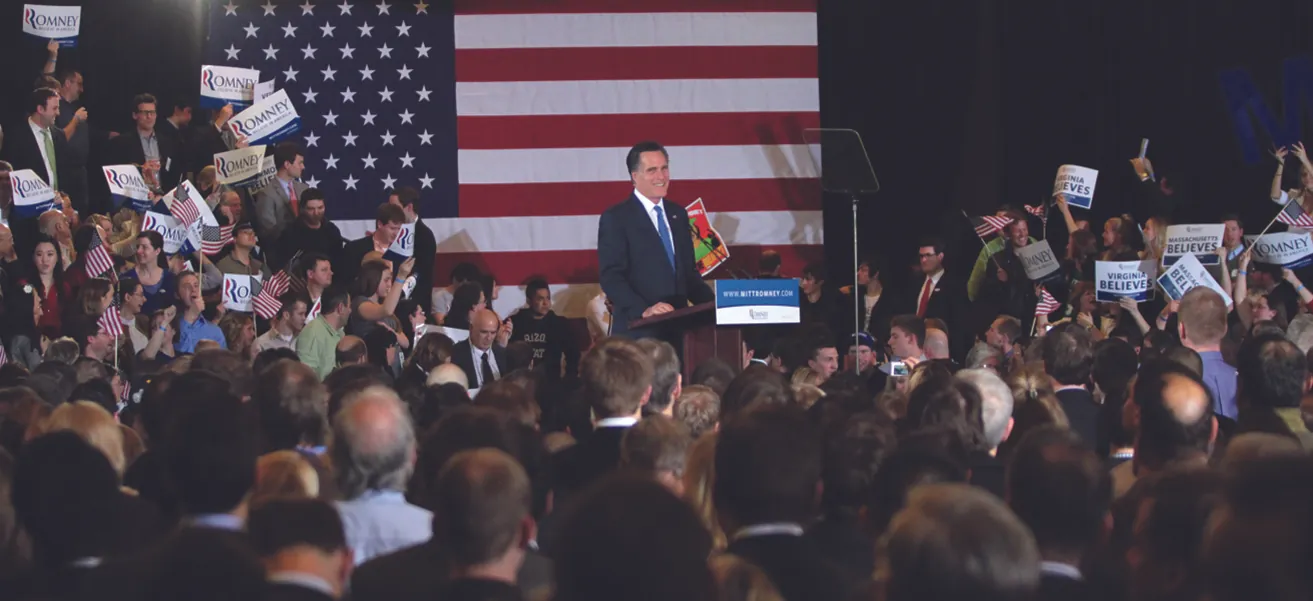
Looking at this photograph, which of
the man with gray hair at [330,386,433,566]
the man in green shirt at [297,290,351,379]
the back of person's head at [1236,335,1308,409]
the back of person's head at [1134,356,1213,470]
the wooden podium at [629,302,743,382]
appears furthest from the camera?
the man in green shirt at [297,290,351,379]

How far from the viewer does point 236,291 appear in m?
10.0

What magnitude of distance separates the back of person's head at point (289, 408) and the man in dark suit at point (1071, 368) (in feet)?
8.89

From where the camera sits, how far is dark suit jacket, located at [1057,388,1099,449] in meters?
5.66

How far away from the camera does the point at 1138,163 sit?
12.0 m

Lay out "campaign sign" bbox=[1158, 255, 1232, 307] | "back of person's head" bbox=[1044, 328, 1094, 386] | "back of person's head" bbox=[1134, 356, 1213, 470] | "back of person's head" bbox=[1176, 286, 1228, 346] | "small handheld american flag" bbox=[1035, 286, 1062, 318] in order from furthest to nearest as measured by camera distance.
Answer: "small handheld american flag" bbox=[1035, 286, 1062, 318], "campaign sign" bbox=[1158, 255, 1232, 307], "back of person's head" bbox=[1176, 286, 1228, 346], "back of person's head" bbox=[1044, 328, 1094, 386], "back of person's head" bbox=[1134, 356, 1213, 470]

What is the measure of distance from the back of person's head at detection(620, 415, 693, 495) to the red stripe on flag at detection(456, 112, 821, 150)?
337 inches

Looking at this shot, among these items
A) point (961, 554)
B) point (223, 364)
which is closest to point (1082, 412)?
point (223, 364)

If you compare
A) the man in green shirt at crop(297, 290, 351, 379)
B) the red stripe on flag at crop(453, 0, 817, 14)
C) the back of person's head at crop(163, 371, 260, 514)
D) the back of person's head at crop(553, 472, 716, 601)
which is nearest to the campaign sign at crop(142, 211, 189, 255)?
the man in green shirt at crop(297, 290, 351, 379)

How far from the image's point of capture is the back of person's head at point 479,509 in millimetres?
2814

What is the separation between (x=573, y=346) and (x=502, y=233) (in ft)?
5.73

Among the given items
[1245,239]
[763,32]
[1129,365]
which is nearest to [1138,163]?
[1245,239]

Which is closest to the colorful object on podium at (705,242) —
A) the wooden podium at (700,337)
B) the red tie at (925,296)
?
the red tie at (925,296)

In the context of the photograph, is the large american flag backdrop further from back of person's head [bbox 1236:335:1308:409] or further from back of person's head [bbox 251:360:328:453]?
back of person's head [bbox 251:360:328:453]

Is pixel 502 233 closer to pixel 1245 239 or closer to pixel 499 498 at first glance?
pixel 1245 239
